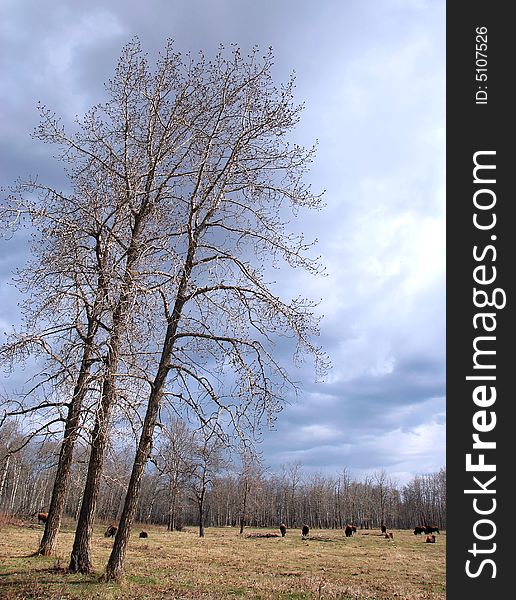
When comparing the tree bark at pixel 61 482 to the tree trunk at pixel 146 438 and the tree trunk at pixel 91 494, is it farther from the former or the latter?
the tree trunk at pixel 146 438

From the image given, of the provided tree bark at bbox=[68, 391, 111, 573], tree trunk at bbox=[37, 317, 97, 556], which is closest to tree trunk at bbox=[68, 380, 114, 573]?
tree bark at bbox=[68, 391, 111, 573]

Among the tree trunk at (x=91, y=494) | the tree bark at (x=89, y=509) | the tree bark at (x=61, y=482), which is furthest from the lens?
the tree bark at (x=61, y=482)

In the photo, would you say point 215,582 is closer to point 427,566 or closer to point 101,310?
point 101,310

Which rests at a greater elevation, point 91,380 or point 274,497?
point 91,380

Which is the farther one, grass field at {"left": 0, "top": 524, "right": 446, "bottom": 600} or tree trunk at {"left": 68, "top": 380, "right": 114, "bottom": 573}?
tree trunk at {"left": 68, "top": 380, "right": 114, "bottom": 573}

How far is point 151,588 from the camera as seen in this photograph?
12.7m

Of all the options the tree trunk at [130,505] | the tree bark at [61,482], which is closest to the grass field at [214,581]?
the tree trunk at [130,505]

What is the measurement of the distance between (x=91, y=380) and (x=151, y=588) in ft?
17.5

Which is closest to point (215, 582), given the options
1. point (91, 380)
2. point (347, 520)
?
point (91, 380)

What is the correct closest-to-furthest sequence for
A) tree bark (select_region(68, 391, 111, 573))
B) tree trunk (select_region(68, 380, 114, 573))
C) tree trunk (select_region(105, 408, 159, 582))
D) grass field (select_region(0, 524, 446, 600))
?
grass field (select_region(0, 524, 446, 600))
tree trunk (select_region(105, 408, 159, 582))
tree trunk (select_region(68, 380, 114, 573))
tree bark (select_region(68, 391, 111, 573))

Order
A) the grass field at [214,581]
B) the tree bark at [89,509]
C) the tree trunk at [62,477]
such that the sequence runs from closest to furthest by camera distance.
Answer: the grass field at [214,581]
the tree bark at [89,509]
the tree trunk at [62,477]

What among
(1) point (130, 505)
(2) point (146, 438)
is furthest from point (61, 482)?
(2) point (146, 438)

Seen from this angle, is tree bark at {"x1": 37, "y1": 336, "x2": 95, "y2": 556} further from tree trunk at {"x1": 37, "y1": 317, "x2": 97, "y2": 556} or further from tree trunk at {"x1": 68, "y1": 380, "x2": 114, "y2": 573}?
tree trunk at {"x1": 68, "y1": 380, "x2": 114, "y2": 573}

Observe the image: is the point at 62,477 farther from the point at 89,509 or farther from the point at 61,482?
the point at 89,509
